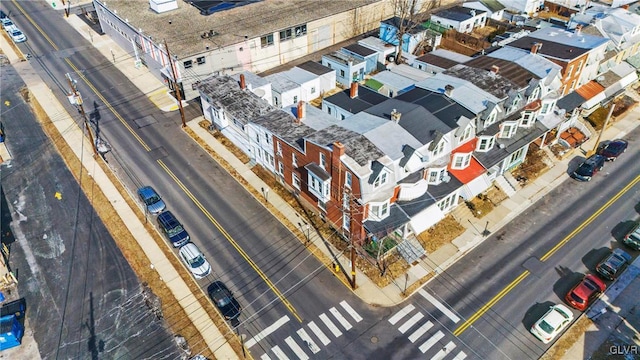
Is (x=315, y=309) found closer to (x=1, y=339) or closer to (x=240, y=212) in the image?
(x=240, y=212)

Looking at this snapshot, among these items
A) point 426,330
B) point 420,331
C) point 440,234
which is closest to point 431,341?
point 426,330

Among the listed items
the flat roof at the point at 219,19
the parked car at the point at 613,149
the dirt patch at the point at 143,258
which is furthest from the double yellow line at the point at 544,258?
the flat roof at the point at 219,19

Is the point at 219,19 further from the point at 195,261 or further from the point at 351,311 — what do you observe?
the point at 351,311

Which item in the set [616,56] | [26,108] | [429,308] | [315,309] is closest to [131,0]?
[26,108]

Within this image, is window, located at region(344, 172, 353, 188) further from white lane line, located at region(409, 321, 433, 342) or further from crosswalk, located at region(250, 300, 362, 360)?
white lane line, located at region(409, 321, 433, 342)

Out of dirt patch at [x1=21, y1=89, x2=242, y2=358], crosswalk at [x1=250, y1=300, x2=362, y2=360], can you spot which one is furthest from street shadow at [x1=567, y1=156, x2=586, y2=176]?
dirt patch at [x1=21, y1=89, x2=242, y2=358]

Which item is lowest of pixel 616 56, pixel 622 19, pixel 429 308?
pixel 429 308
